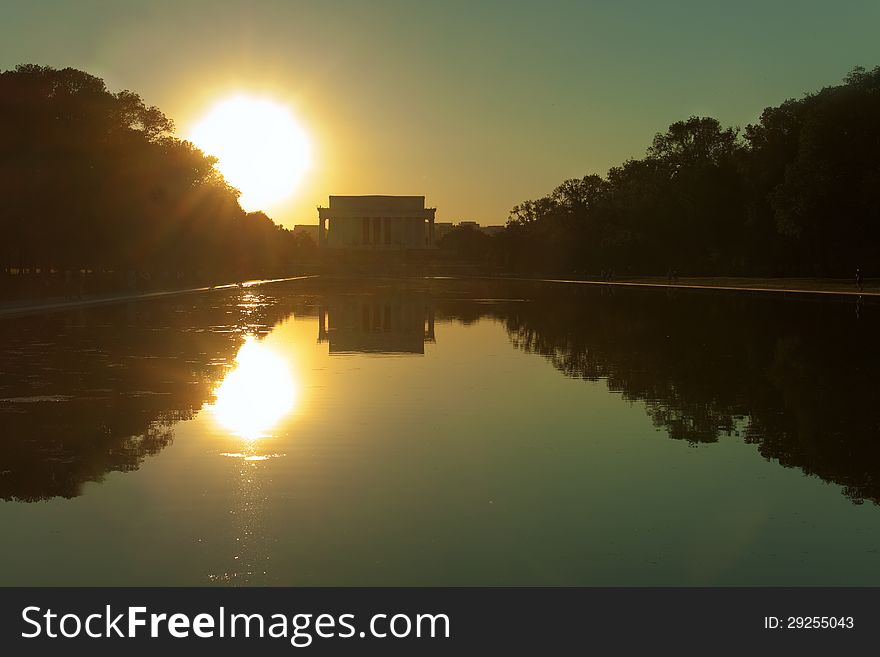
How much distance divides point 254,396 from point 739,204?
8500 cm

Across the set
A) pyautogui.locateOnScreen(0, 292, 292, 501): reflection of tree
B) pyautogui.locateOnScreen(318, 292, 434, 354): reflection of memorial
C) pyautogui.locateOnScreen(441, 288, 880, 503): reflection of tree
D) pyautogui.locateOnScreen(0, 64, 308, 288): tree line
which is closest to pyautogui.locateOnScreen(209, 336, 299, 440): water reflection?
pyautogui.locateOnScreen(0, 292, 292, 501): reflection of tree

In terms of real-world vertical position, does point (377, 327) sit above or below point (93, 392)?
below

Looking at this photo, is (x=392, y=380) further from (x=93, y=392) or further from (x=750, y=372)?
(x=750, y=372)

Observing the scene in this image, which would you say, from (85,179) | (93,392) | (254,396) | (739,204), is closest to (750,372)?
(254,396)

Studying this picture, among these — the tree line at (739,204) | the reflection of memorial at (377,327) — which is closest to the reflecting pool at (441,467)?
the reflection of memorial at (377,327)

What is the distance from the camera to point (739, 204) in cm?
9625

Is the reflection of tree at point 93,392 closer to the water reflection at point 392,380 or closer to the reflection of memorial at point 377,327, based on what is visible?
the water reflection at point 392,380

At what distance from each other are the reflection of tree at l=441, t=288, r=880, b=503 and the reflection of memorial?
3094mm

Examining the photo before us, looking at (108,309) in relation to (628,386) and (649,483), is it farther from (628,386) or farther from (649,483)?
(649,483)

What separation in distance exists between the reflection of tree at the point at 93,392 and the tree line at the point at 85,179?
18076 mm

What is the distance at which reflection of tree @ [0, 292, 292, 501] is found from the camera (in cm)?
1197

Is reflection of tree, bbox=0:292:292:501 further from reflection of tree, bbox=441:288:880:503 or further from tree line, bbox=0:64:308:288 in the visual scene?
tree line, bbox=0:64:308:288

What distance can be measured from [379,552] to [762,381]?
44.1 ft
